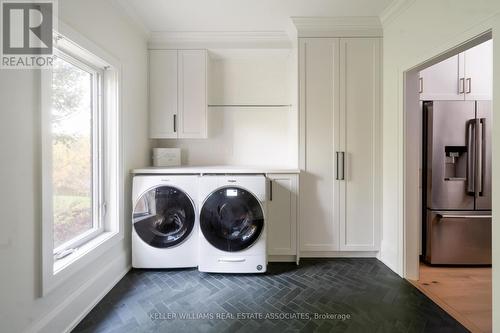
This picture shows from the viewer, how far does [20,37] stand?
4.46 ft

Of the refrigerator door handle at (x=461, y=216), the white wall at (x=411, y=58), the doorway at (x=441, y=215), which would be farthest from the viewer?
the refrigerator door handle at (x=461, y=216)

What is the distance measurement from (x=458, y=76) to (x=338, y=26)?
4.59ft

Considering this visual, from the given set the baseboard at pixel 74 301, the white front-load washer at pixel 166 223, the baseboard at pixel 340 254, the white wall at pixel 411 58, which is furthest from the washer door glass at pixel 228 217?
the white wall at pixel 411 58

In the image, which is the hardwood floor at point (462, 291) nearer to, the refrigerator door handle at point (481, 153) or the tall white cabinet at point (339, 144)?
the tall white cabinet at point (339, 144)

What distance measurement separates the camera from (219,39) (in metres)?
2.90

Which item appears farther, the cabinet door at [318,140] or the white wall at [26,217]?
the cabinet door at [318,140]

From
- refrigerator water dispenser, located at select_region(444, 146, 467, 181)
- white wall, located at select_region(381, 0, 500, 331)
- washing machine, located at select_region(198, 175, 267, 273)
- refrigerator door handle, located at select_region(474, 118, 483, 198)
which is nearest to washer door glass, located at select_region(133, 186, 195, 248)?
washing machine, located at select_region(198, 175, 267, 273)

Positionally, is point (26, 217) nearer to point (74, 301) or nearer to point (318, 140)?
point (74, 301)

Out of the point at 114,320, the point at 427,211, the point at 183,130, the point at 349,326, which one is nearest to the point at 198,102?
the point at 183,130

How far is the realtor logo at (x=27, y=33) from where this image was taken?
1285 mm

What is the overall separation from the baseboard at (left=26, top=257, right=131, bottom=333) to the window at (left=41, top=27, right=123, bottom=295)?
0.18m

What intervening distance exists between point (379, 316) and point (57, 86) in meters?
2.88

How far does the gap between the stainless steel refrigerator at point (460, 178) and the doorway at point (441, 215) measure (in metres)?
0.01

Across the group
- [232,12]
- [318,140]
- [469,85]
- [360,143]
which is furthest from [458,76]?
[232,12]
